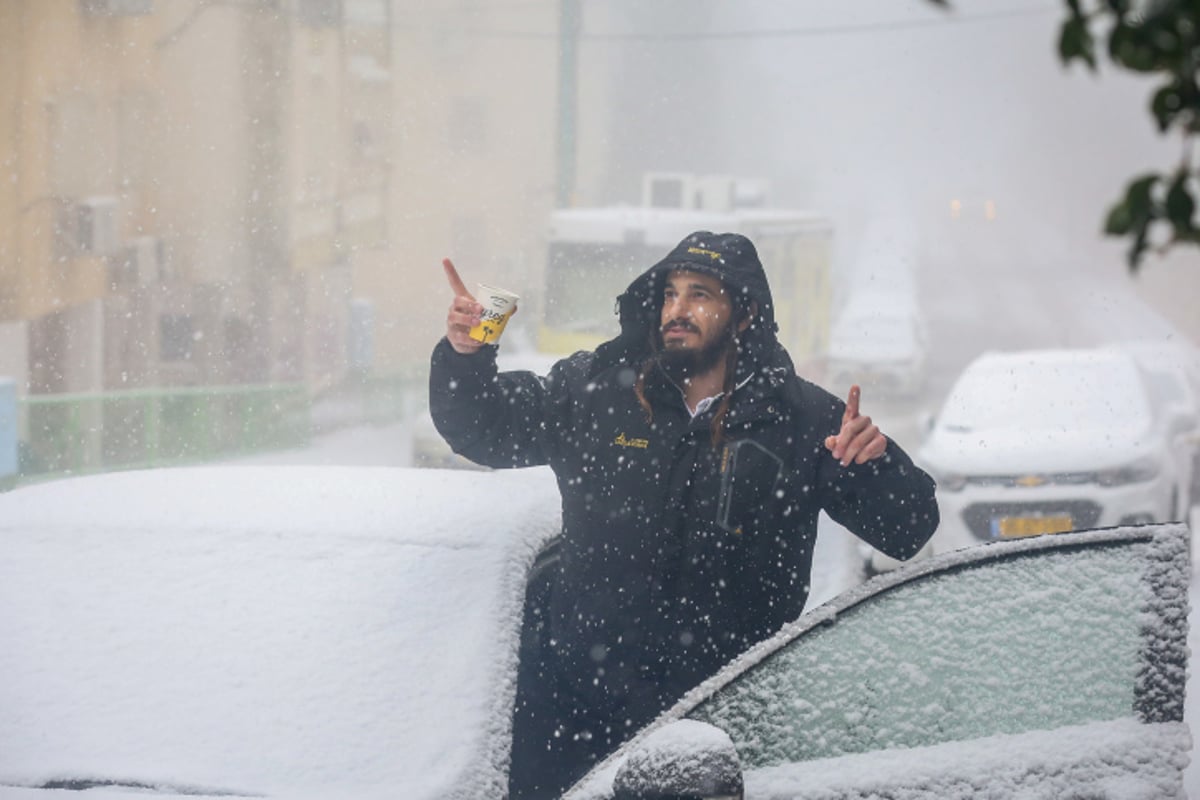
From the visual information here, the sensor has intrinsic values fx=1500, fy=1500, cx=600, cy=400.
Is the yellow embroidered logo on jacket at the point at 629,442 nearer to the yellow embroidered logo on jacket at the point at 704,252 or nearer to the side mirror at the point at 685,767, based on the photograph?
the yellow embroidered logo on jacket at the point at 704,252

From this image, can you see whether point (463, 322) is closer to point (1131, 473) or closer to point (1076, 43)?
point (1076, 43)

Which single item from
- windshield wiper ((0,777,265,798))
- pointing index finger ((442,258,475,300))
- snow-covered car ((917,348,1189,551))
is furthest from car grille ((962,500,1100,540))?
windshield wiper ((0,777,265,798))

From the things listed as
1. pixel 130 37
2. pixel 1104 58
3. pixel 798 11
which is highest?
pixel 798 11

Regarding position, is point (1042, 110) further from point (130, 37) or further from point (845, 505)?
point (845, 505)

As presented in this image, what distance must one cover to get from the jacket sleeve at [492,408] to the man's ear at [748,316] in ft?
1.36

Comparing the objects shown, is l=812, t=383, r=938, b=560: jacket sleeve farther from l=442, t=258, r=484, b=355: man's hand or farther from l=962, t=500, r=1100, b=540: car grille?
l=962, t=500, r=1100, b=540: car grille

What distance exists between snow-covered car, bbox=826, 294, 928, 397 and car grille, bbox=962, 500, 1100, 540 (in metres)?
13.8

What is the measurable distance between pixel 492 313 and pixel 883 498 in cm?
88

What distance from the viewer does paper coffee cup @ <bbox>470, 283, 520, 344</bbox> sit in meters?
3.11

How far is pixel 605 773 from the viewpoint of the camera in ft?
7.17

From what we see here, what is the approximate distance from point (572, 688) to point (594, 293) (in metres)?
14.1

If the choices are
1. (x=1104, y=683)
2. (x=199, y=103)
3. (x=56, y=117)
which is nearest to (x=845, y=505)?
(x=1104, y=683)

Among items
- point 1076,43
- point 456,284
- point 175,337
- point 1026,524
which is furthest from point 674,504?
point 175,337

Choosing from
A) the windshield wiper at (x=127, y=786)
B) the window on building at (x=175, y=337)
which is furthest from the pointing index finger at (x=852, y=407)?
the window on building at (x=175, y=337)
